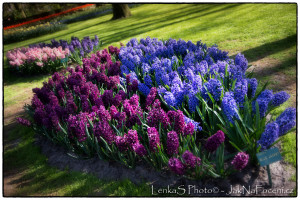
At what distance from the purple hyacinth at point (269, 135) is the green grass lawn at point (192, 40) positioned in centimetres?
50

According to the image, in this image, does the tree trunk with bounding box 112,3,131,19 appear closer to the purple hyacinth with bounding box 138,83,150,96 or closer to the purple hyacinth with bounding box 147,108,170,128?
the purple hyacinth with bounding box 138,83,150,96

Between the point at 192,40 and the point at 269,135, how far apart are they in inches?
257

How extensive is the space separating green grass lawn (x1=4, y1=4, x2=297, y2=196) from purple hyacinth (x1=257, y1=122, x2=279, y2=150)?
496 millimetres

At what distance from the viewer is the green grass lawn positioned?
2.84 m

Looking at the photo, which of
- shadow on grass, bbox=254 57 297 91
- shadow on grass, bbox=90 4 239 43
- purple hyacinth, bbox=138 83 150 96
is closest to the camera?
purple hyacinth, bbox=138 83 150 96

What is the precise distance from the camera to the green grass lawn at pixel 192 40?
2.84 m

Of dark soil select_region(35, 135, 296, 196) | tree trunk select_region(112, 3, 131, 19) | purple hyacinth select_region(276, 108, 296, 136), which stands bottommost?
dark soil select_region(35, 135, 296, 196)

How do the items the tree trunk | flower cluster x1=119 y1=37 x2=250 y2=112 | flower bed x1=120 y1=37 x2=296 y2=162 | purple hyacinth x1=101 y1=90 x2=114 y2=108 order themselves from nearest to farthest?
flower bed x1=120 y1=37 x2=296 y2=162 → flower cluster x1=119 y1=37 x2=250 y2=112 → purple hyacinth x1=101 y1=90 x2=114 y2=108 → the tree trunk

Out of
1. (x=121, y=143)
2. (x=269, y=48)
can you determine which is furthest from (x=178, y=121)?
(x=269, y=48)

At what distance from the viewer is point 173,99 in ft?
9.93

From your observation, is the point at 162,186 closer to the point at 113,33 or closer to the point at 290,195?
the point at 290,195

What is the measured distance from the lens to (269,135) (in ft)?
7.35

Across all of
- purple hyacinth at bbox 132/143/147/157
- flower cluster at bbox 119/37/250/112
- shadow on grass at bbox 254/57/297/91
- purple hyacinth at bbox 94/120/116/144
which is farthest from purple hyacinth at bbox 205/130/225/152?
shadow on grass at bbox 254/57/297/91

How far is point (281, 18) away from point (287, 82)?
489 centimetres
